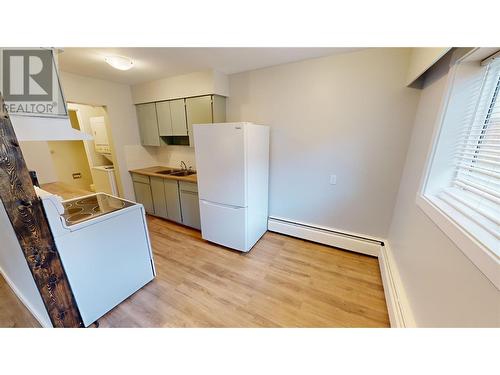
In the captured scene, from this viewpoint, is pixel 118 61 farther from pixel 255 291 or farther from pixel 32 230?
pixel 255 291

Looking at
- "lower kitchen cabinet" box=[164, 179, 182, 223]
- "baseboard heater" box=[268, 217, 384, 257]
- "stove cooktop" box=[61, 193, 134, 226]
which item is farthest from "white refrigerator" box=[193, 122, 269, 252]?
"stove cooktop" box=[61, 193, 134, 226]

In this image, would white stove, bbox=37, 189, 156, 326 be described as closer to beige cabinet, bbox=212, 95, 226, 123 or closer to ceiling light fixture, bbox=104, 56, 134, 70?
ceiling light fixture, bbox=104, 56, 134, 70

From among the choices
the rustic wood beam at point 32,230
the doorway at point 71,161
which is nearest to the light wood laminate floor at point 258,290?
the rustic wood beam at point 32,230

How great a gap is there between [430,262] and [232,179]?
170cm

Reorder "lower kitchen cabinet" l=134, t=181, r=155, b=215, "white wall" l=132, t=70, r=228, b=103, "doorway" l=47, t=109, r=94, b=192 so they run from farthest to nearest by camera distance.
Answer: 1. "doorway" l=47, t=109, r=94, b=192
2. "lower kitchen cabinet" l=134, t=181, r=155, b=215
3. "white wall" l=132, t=70, r=228, b=103

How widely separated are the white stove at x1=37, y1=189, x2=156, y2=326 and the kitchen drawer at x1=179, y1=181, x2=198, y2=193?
96 centimetres

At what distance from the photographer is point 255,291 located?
→ 1.70m

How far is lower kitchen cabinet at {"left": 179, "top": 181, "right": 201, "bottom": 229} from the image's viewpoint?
2.56 m

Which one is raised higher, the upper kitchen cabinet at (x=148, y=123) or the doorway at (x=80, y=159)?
the upper kitchen cabinet at (x=148, y=123)

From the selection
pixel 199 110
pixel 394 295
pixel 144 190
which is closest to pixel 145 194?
pixel 144 190

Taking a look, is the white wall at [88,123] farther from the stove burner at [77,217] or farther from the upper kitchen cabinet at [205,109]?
the stove burner at [77,217]

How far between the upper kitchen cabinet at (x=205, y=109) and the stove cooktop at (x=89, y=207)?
1.44m

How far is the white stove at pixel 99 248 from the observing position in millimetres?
1177
